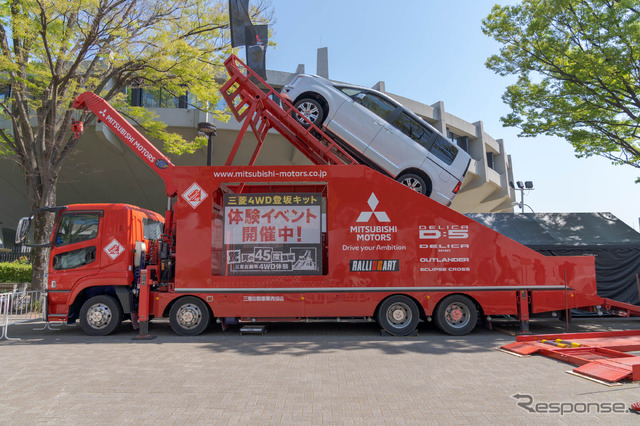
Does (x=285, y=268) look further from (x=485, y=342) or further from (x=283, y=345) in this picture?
(x=485, y=342)

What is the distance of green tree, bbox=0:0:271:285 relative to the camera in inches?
436

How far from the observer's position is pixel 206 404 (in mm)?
4418

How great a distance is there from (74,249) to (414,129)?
310 inches

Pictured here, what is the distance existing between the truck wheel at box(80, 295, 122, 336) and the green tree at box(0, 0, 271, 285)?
433 cm

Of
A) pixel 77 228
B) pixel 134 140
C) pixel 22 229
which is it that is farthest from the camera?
pixel 134 140

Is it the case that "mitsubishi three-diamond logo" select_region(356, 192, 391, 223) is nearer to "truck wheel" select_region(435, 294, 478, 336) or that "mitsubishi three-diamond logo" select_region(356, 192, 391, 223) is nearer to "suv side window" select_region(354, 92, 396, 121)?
"truck wheel" select_region(435, 294, 478, 336)

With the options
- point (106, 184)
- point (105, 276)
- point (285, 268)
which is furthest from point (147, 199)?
point (285, 268)

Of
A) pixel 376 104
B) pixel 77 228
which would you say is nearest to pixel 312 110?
pixel 376 104

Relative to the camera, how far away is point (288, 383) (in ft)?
17.0

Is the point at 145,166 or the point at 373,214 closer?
the point at 373,214

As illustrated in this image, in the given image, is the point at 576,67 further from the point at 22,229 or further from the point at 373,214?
the point at 22,229

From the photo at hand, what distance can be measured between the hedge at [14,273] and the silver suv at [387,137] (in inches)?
508

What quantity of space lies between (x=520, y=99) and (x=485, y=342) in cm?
938

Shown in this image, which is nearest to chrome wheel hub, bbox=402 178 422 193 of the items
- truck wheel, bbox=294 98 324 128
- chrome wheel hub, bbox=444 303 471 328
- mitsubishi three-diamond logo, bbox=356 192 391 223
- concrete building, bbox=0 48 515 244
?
mitsubishi three-diamond logo, bbox=356 192 391 223
